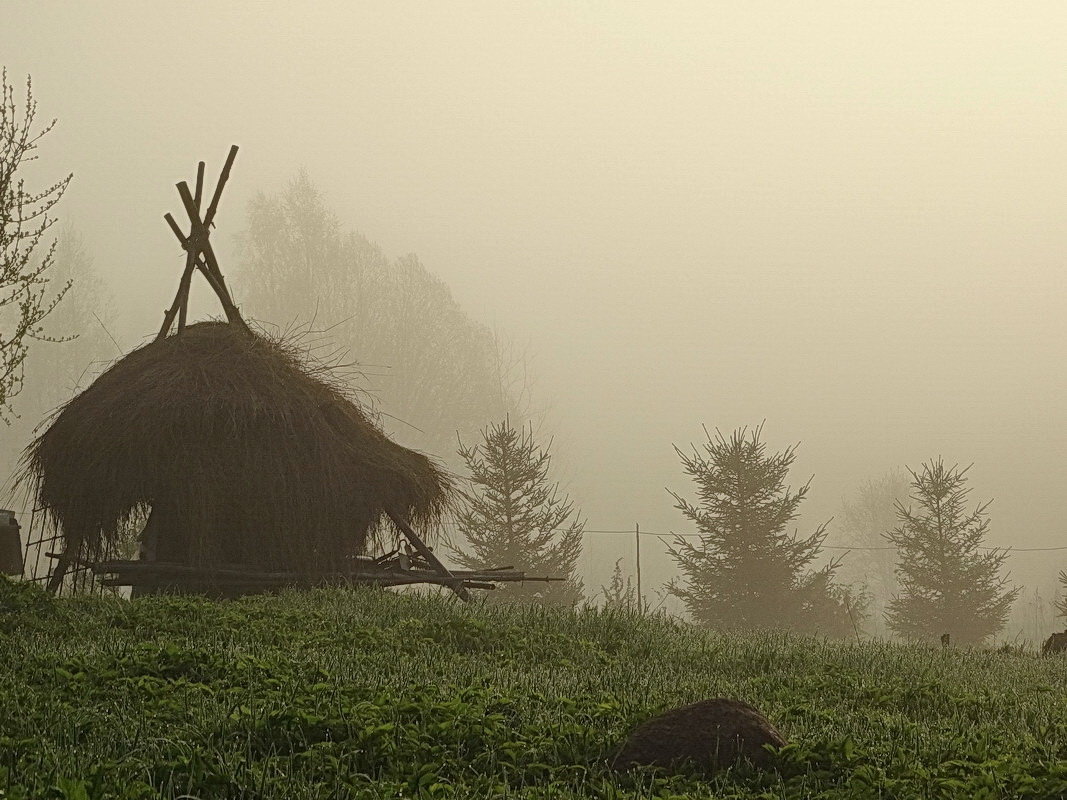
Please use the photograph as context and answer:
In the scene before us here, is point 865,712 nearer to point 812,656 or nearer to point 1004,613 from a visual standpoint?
point 812,656

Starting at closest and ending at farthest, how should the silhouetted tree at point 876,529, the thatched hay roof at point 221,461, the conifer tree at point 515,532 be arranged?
the thatched hay roof at point 221,461
the conifer tree at point 515,532
the silhouetted tree at point 876,529

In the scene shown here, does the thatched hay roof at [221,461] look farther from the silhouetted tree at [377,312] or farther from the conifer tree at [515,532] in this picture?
the silhouetted tree at [377,312]

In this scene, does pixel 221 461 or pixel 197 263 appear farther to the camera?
pixel 197 263

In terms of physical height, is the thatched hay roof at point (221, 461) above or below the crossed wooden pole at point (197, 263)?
below

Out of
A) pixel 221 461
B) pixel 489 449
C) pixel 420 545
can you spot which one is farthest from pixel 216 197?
pixel 489 449

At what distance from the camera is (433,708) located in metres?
5.89

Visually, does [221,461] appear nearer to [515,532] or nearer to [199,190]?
[199,190]

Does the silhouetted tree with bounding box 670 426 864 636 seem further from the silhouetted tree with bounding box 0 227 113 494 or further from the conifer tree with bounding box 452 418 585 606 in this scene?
the silhouetted tree with bounding box 0 227 113 494

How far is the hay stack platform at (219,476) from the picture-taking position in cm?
1316

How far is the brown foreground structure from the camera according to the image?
5453 mm

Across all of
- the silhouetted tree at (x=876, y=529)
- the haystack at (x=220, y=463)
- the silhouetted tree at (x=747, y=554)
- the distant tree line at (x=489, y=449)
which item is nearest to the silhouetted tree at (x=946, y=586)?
the distant tree line at (x=489, y=449)

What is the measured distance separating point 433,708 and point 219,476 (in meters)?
8.28

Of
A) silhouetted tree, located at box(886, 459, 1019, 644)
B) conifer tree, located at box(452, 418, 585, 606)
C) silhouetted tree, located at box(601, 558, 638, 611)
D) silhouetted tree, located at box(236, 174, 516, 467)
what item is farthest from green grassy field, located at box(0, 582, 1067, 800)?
silhouetted tree, located at box(236, 174, 516, 467)

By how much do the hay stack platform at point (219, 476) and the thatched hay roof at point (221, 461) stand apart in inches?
0.8
